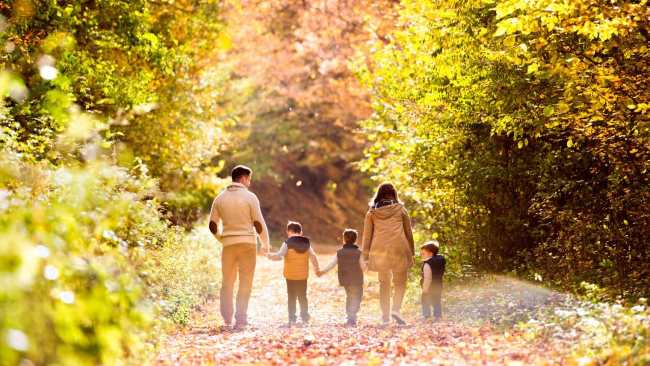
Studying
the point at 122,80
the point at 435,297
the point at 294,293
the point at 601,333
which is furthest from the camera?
the point at 122,80

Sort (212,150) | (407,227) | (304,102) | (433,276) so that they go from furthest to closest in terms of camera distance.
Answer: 1. (304,102)
2. (212,150)
3. (433,276)
4. (407,227)

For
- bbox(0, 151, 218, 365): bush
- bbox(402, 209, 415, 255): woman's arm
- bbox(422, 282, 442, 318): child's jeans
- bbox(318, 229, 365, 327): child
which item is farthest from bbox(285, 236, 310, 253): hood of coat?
bbox(0, 151, 218, 365): bush

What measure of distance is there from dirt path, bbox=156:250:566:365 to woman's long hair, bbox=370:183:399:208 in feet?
5.34

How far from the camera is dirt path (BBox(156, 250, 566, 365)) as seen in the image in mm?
7758

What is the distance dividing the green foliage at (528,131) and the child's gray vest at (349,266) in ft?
8.22

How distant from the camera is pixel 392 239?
11125 millimetres

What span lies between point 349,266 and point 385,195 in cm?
120

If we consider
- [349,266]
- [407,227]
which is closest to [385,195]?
[407,227]

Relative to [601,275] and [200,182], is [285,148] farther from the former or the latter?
[601,275]

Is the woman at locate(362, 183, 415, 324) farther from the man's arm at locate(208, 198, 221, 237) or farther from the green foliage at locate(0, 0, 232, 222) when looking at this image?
the green foliage at locate(0, 0, 232, 222)

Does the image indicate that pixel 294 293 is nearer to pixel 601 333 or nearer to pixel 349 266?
pixel 349 266

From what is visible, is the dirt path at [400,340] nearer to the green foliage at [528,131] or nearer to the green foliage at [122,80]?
the green foliage at [528,131]

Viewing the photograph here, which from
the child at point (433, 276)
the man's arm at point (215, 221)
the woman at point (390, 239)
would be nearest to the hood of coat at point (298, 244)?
the woman at point (390, 239)

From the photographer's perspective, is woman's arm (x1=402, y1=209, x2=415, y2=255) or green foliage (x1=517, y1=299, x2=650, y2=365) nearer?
green foliage (x1=517, y1=299, x2=650, y2=365)
